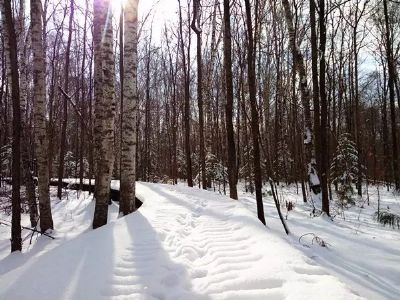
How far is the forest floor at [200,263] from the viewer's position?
2.92 m

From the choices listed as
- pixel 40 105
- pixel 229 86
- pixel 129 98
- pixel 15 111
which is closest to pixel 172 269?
pixel 15 111

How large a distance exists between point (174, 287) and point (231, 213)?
380 cm

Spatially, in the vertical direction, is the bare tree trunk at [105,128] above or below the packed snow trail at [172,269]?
above

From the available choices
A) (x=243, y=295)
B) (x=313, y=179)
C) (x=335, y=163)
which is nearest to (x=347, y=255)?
(x=243, y=295)

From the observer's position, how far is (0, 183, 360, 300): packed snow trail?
287cm

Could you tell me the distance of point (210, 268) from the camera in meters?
3.57

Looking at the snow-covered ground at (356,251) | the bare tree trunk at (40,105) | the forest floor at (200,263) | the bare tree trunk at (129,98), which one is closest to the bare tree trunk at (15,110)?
the forest floor at (200,263)

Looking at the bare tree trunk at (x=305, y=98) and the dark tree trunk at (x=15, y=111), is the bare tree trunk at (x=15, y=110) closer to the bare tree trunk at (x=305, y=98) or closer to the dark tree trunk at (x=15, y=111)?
the dark tree trunk at (x=15, y=111)

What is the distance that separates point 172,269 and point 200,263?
373 millimetres

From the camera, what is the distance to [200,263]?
12.5ft

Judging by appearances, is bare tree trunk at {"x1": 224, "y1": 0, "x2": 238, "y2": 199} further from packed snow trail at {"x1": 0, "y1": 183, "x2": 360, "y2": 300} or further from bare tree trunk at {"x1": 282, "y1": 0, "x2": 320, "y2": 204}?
packed snow trail at {"x1": 0, "y1": 183, "x2": 360, "y2": 300}

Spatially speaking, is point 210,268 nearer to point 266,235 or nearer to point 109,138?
point 266,235

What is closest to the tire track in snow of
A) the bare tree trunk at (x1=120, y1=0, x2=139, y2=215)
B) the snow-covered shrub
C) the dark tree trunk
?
the bare tree trunk at (x1=120, y1=0, x2=139, y2=215)

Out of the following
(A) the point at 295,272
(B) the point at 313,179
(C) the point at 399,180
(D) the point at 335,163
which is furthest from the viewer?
(D) the point at 335,163
